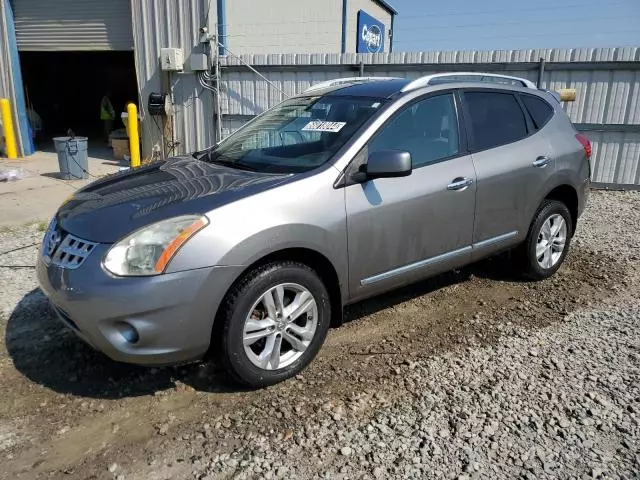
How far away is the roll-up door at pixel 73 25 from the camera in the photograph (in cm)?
1157

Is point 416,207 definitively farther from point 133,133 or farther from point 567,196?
point 133,133

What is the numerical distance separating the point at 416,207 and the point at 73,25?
442 inches

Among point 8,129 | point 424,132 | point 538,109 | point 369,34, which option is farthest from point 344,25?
point 424,132

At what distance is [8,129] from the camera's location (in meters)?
12.2

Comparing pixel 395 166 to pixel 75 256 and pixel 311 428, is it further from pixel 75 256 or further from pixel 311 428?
pixel 75 256

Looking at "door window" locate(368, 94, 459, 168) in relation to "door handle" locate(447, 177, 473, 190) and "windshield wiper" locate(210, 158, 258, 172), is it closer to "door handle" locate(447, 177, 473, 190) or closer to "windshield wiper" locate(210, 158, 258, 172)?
"door handle" locate(447, 177, 473, 190)

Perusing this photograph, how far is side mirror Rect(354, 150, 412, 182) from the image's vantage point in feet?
10.7

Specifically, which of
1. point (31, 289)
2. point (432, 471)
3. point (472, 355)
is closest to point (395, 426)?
point (432, 471)

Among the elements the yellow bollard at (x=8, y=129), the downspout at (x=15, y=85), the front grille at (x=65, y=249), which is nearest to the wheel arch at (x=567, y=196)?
the front grille at (x=65, y=249)

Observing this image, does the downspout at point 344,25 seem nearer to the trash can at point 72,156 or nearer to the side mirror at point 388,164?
the trash can at point 72,156

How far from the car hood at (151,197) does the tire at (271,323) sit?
1.61ft

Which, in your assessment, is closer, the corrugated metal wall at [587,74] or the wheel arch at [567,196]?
the wheel arch at [567,196]

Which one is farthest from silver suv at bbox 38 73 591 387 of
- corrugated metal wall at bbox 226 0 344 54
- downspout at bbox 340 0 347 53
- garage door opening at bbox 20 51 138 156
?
downspout at bbox 340 0 347 53

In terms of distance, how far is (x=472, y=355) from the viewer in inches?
143
